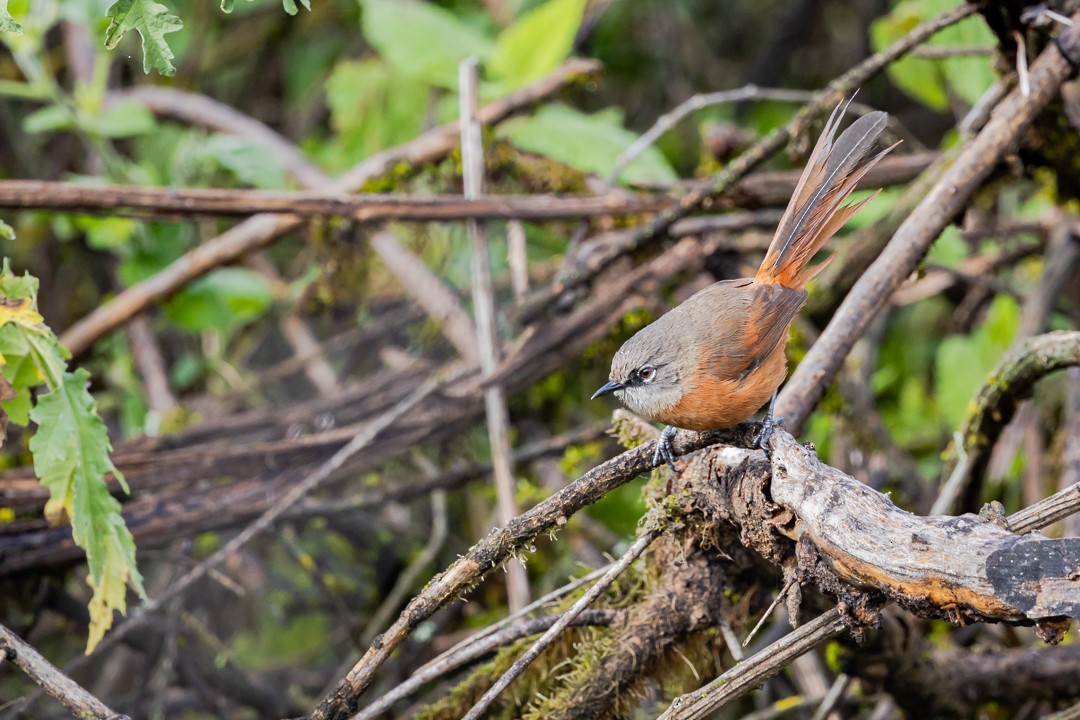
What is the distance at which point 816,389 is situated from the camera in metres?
2.38

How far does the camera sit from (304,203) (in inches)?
137

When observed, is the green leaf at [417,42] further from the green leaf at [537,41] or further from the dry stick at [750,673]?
the dry stick at [750,673]

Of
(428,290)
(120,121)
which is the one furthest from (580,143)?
(120,121)

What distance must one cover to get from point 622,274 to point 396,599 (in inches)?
61.5

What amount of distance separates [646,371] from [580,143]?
1.76 metres

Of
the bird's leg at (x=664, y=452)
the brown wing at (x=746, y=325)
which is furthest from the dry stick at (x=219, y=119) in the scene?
the bird's leg at (x=664, y=452)

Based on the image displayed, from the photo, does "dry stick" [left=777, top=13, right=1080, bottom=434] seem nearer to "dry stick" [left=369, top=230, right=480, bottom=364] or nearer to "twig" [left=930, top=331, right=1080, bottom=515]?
"twig" [left=930, top=331, right=1080, bottom=515]

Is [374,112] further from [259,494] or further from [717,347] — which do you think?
[717,347]

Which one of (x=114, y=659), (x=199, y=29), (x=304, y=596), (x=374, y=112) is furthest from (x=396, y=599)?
(x=199, y=29)

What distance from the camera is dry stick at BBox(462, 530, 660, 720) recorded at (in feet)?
6.02

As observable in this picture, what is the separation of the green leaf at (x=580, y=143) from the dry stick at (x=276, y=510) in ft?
3.74

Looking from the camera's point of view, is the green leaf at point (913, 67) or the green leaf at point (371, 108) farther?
the green leaf at point (371, 108)

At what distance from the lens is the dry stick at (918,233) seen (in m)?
2.38

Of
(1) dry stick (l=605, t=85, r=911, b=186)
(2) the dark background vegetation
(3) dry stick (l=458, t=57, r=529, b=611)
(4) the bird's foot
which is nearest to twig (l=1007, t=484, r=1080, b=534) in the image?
(4) the bird's foot
